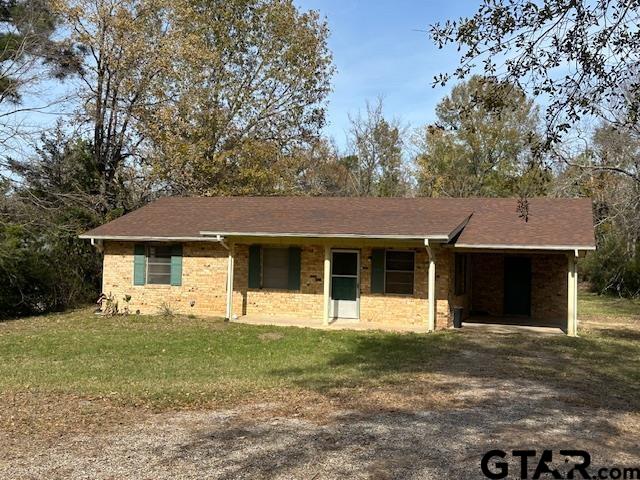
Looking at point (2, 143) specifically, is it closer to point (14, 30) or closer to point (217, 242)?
point (14, 30)

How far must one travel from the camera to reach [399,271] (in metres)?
16.0

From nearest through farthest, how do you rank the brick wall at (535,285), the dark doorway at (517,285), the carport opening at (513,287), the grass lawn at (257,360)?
the grass lawn at (257,360)
the carport opening at (513,287)
the brick wall at (535,285)
the dark doorway at (517,285)

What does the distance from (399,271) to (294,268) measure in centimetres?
285

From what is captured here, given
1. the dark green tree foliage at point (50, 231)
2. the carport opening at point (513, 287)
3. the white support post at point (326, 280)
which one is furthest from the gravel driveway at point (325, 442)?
the dark green tree foliage at point (50, 231)

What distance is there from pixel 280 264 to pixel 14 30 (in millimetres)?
12552

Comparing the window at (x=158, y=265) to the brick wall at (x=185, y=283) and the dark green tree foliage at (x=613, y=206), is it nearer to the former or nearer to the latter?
the brick wall at (x=185, y=283)

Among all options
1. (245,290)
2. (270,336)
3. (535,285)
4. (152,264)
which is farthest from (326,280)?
(535,285)

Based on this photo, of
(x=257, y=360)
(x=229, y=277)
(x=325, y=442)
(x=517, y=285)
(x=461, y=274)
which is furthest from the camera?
(x=517, y=285)

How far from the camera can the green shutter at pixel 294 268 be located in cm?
1669

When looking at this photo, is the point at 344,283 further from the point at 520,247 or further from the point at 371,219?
the point at 520,247

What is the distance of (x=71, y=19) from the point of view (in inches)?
930

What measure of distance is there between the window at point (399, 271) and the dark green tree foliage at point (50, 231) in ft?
33.9

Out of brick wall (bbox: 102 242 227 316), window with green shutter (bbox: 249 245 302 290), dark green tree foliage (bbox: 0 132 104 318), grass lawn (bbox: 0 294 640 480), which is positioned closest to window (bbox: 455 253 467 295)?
grass lawn (bbox: 0 294 640 480)

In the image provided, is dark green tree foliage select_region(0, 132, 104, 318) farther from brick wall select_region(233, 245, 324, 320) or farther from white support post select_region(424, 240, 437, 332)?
white support post select_region(424, 240, 437, 332)
